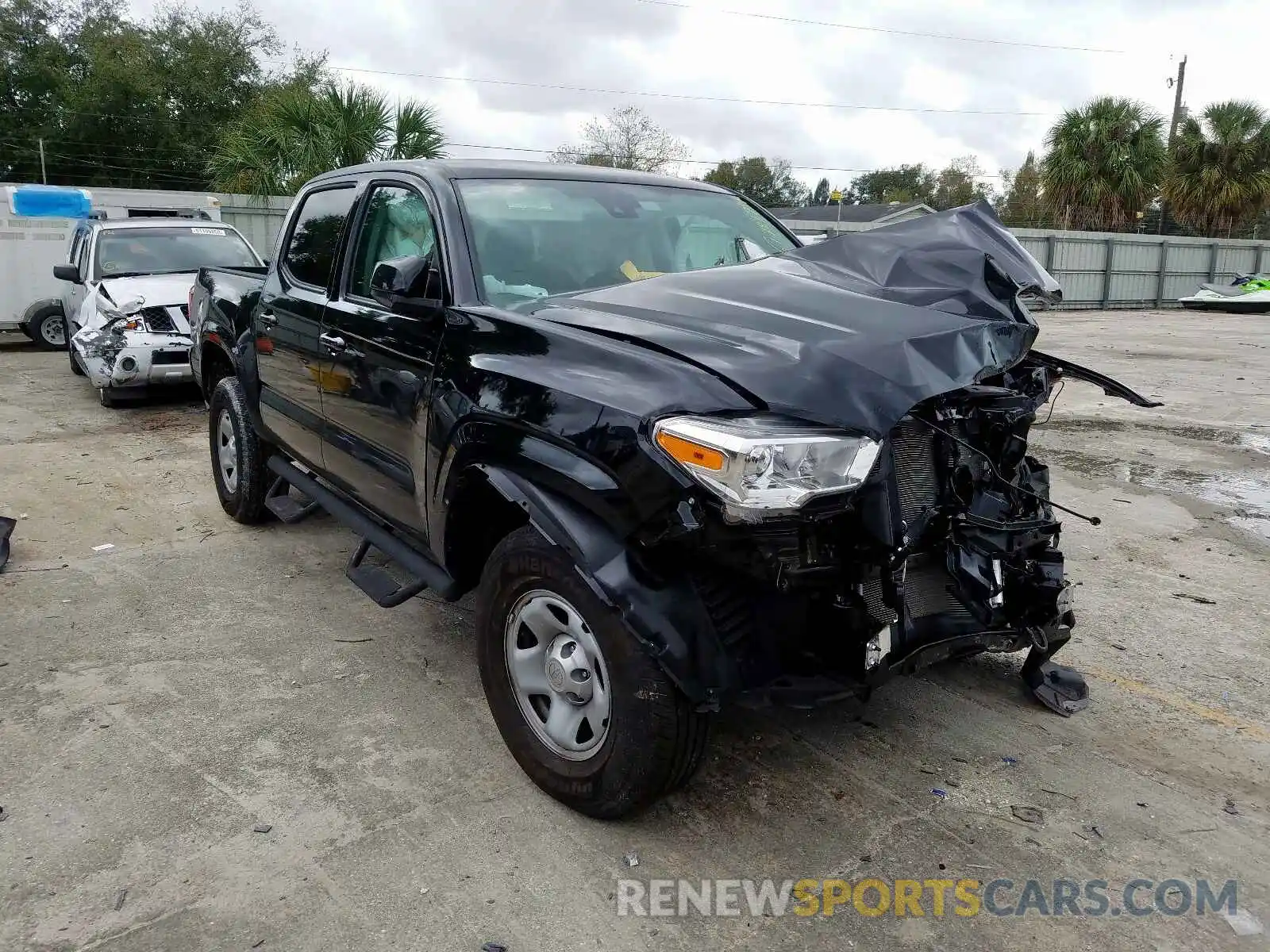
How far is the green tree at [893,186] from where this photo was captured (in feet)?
232

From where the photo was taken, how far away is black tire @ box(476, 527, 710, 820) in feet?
8.61

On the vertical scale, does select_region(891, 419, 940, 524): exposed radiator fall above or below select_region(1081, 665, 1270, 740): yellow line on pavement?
above

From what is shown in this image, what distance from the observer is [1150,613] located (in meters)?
4.56

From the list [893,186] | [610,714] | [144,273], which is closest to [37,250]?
[144,273]

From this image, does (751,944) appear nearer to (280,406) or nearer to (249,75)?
(280,406)

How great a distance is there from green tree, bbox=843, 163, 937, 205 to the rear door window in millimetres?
67604

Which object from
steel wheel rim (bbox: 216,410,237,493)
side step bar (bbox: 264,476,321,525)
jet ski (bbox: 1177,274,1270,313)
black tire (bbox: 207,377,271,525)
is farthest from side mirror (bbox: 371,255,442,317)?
jet ski (bbox: 1177,274,1270,313)

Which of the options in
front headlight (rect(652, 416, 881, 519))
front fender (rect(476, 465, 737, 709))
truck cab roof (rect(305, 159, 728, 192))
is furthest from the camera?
truck cab roof (rect(305, 159, 728, 192))

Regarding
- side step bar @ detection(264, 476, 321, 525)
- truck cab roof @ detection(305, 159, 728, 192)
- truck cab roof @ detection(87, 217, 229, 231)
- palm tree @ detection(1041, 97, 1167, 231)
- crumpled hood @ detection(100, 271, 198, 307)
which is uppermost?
palm tree @ detection(1041, 97, 1167, 231)

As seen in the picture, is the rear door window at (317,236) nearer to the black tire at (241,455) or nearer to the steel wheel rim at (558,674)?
the black tire at (241,455)

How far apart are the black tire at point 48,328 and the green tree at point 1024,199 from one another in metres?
28.5

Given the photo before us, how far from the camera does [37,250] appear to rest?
14383 mm

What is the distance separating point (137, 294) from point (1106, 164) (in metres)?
31.1

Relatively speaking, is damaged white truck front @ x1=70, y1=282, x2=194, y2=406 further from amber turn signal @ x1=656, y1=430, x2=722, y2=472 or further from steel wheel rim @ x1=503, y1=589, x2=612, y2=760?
amber turn signal @ x1=656, y1=430, x2=722, y2=472
